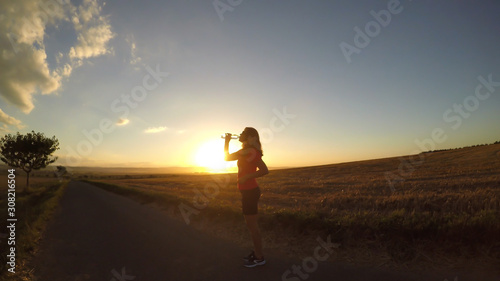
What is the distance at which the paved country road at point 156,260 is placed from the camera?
4.57 metres

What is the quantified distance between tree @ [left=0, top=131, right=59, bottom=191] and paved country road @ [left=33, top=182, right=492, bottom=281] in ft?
→ 118

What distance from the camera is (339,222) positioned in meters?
6.24

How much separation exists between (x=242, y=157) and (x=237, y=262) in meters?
2.25

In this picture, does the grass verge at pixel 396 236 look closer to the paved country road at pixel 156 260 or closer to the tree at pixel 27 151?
the paved country road at pixel 156 260

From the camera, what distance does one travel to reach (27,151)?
35.8 metres

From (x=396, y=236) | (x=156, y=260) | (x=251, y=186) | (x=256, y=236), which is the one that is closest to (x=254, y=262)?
(x=256, y=236)

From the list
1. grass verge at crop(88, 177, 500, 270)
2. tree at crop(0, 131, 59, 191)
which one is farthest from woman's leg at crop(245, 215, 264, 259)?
tree at crop(0, 131, 59, 191)

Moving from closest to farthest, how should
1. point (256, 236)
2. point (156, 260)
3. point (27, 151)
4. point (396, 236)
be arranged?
point (256, 236) → point (396, 236) → point (156, 260) → point (27, 151)

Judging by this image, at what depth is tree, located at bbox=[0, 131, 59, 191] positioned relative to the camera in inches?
1369

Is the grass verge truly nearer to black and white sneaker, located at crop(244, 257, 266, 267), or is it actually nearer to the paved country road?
the paved country road

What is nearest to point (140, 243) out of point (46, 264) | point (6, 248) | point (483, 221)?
point (46, 264)

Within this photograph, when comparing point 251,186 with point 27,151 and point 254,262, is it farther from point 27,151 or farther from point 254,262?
point 27,151

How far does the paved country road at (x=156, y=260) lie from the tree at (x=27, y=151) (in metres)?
35.8

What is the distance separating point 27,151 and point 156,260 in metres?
42.6
